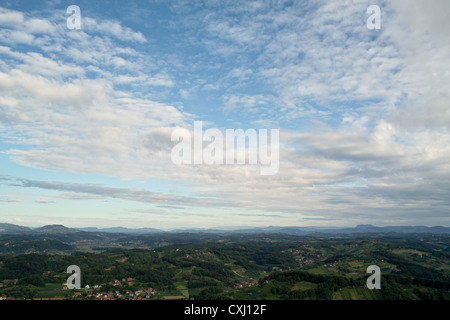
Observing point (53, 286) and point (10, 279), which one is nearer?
point (53, 286)
